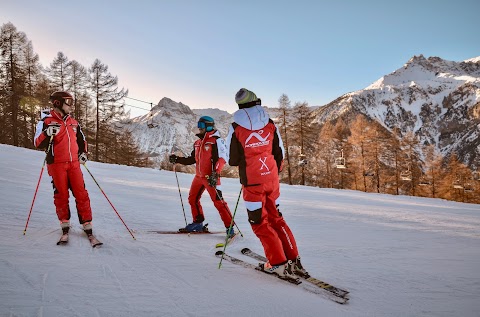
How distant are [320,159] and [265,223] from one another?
38.2m

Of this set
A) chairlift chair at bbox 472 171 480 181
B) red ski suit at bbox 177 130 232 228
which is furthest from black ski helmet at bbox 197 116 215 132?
chairlift chair at bbox 472 171 480 181

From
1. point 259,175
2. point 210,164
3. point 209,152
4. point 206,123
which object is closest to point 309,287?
point 259,175

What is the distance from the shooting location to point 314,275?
3.67 meters

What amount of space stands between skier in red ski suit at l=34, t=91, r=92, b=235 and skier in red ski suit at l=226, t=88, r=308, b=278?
2.45 meters

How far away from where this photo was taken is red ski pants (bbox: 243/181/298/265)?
329 centimetres

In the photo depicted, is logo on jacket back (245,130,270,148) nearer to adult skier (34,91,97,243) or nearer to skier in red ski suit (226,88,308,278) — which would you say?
skier in red ski suit (226,88,308,278)

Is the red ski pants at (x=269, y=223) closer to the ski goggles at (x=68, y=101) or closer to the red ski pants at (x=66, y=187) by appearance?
the red ski pants at (x=66, y=187)

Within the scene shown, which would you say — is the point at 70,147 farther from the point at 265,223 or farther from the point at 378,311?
the point at 378,311

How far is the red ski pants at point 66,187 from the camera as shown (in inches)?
159

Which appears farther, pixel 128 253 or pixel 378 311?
pixel 128 253

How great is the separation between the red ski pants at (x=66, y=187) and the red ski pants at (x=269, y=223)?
2.57m

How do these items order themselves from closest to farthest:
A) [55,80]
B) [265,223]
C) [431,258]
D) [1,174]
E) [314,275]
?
1. [265,223]
2. [314,275]
3. [431,258]
4. [1,174]
5. [55,80]

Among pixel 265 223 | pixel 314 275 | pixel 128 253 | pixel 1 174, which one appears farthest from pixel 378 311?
pixel 1 174

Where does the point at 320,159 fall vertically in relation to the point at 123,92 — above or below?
below
